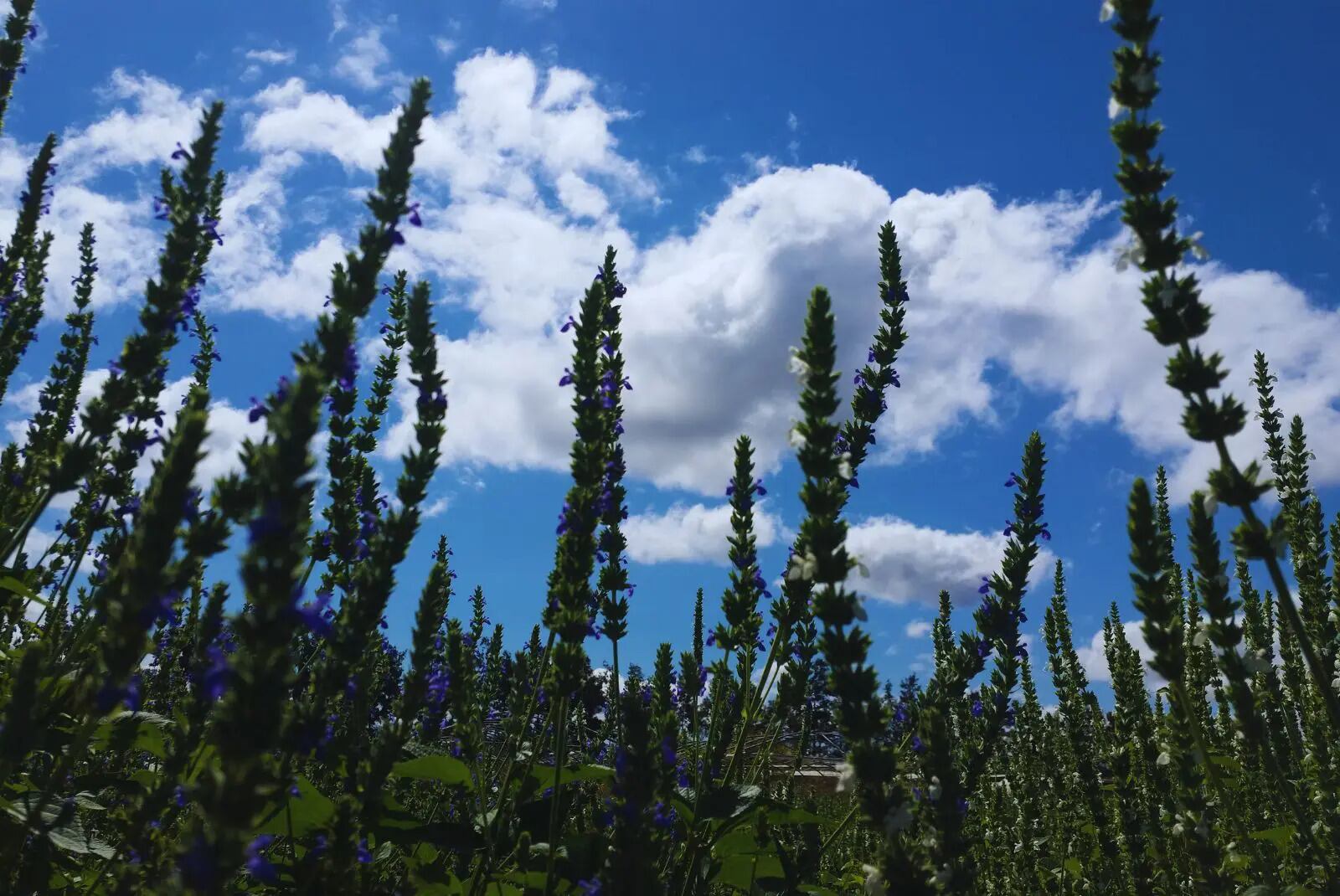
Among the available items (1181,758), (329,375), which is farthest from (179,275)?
(1181,758)

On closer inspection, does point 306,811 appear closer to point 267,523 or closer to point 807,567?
point 807,567

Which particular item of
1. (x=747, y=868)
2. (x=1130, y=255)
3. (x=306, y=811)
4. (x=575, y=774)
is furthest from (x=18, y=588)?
(x=1130, y=255)

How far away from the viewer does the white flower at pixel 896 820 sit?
2.71m

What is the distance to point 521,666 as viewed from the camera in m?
4.97

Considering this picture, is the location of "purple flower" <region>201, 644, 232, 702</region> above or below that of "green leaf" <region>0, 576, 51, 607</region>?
below

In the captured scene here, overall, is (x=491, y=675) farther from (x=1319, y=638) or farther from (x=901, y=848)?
(x=1319, y=638)

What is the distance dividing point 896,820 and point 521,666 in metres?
2.74

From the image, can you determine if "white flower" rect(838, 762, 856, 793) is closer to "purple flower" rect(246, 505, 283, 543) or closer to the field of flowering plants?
the field of flowering plants

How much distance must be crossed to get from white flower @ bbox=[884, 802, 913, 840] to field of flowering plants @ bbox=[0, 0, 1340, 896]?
2 cm

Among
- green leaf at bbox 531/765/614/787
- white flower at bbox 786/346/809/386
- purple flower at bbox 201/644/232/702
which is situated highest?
white flower at bbox 786/346/809/386

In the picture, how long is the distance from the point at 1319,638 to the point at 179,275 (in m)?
7.16

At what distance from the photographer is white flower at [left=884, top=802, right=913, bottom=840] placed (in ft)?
8.89

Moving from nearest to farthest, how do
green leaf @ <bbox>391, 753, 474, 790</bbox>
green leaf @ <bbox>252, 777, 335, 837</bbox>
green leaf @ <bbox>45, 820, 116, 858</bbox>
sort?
green leaf @ <bbox>45, 820, 116, 858</bbox> < green leaf @ <bbox>252, 777, 335, 837</bbox> < green leaf @ <bbox>391, 753, 474, 790</bbox>

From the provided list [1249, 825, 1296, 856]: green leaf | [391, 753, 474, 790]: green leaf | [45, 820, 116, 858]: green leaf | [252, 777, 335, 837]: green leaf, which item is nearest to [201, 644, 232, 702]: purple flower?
[45, 820, 116, 858]: green leaf
